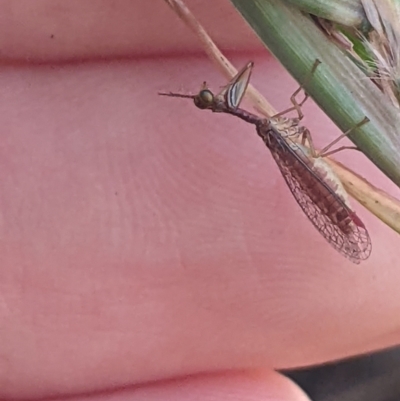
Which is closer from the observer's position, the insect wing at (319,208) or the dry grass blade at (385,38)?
the dry grass blade at (385,38)

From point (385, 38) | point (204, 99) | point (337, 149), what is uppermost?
point (204, 99)

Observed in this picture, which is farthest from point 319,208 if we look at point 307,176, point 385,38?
point 385,38

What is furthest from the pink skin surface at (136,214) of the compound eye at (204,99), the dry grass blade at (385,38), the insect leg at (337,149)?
the dry grass blade at (385,38)

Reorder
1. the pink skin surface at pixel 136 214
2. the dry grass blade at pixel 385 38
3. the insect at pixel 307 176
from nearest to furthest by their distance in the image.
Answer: the dry grass blade at pixel 385 38 → the insect at pixel 307 176 → the pink skin surface at pixel 136 214

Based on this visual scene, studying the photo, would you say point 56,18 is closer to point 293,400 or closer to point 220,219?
point 220,219

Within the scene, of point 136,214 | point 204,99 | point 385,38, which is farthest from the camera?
point 136,214

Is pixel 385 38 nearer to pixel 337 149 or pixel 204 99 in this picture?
pixel 204 99

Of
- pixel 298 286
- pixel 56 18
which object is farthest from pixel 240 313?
pixel 56 18

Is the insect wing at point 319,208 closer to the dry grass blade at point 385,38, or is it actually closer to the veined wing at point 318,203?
the veined wing at point 318,203
